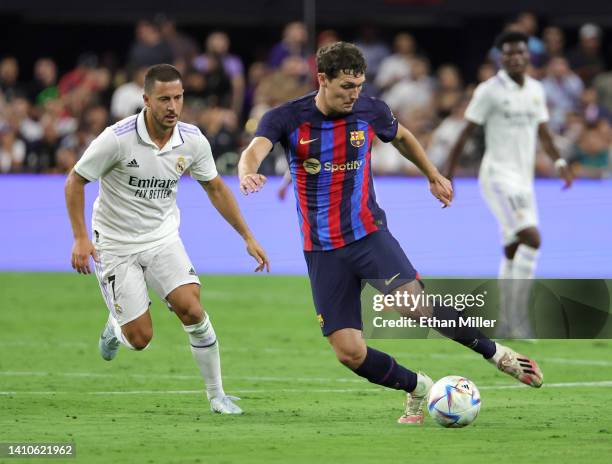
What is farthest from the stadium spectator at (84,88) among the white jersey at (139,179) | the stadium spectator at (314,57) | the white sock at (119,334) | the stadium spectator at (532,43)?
the white jersey at (139,179)

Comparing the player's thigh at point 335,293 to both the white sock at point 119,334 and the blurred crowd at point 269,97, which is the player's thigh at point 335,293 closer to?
the white sock at point 119,334

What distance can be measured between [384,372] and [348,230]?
0.92 m

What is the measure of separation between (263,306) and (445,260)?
2411mm

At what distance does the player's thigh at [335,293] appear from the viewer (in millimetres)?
9234

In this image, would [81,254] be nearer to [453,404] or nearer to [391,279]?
[391,279]

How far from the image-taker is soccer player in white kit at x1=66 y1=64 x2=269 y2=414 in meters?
9.56

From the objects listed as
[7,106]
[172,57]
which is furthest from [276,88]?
[7,106]

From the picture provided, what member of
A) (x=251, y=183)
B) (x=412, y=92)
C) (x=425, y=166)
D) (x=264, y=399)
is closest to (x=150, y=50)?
(x=412, y=92)

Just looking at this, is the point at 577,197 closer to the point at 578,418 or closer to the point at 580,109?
the point at 580,109

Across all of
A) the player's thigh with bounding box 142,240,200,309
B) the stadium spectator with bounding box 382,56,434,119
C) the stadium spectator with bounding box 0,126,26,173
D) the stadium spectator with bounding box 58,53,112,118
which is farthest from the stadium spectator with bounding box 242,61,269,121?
the player's thigh with bounding box 142,240,200,309

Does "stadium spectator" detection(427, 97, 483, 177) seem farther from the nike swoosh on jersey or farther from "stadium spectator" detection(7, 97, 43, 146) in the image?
the nike swoosh on jersey

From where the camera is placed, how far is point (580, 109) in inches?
802

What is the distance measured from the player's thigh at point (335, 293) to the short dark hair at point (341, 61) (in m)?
1.15

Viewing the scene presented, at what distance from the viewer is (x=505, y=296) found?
14.0 m
